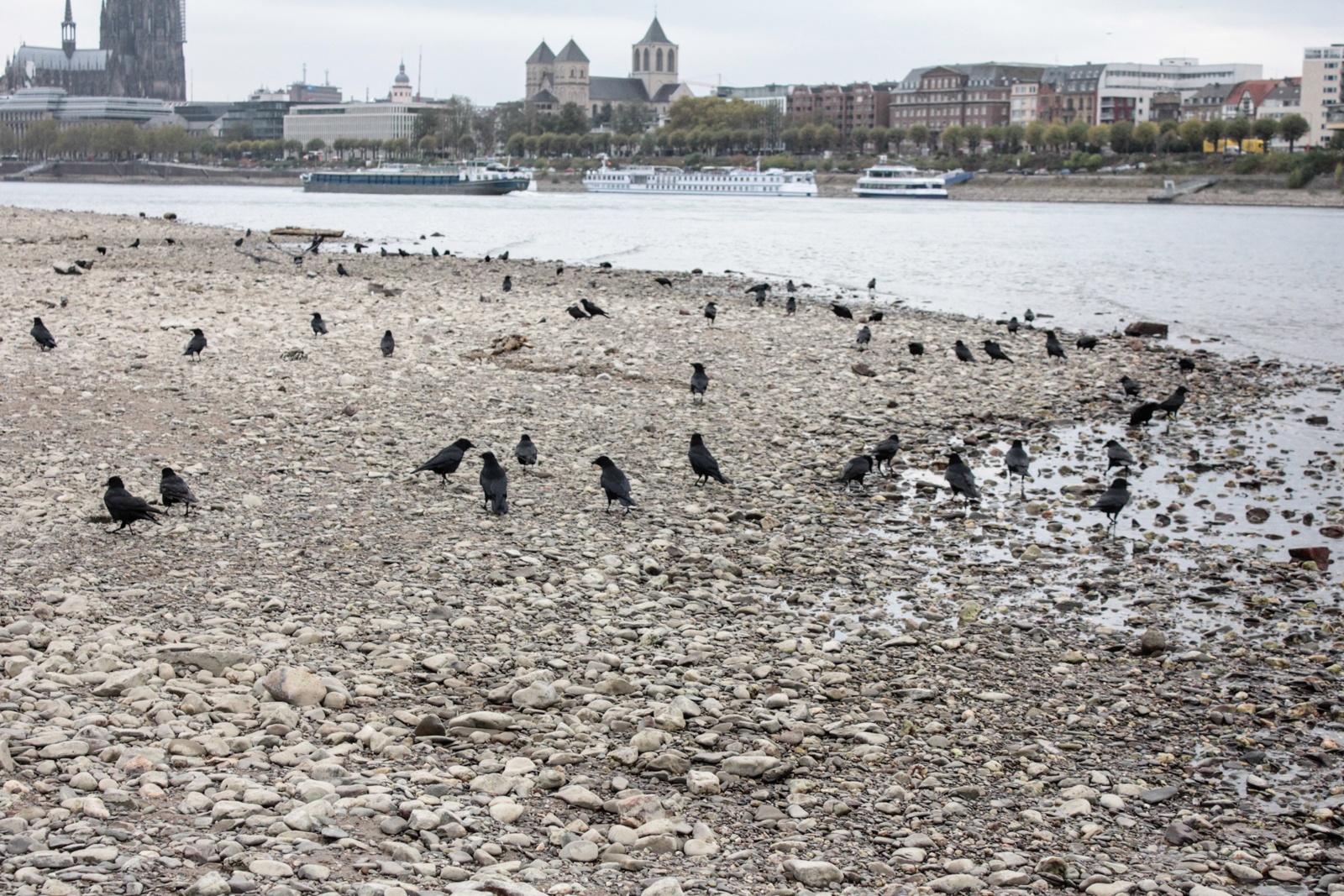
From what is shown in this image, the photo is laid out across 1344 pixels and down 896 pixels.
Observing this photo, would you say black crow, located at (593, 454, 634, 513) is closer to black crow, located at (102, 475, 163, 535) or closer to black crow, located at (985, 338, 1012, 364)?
black crow, located at (102, 475, 163, 535)

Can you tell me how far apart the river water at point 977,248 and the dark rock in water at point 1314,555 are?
12.9 meters

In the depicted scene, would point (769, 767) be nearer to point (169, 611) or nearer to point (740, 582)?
point (740, 582)

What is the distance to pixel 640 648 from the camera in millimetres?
6688

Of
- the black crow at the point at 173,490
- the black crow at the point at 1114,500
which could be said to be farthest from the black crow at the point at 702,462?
the black crow at the point at 173,490

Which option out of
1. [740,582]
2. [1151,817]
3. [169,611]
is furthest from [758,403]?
[1151,817]

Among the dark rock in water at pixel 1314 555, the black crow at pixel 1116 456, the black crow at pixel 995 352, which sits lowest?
the dark rock in water at pixel 1314 555

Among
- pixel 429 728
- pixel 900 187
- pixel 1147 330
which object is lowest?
pixel 429 728

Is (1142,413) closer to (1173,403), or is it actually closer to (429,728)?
(1173,403)

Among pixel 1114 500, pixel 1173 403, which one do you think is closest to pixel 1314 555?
pixel 1114 500

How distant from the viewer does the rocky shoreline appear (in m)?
4.66

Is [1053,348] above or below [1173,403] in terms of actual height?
above

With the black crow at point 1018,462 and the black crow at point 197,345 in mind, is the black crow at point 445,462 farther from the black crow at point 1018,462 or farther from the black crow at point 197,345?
the black crow at point 197,345

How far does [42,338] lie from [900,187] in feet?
343

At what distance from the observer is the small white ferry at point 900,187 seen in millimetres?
111625
